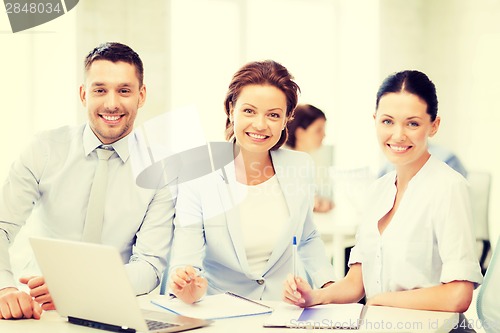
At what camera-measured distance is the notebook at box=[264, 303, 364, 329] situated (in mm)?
1625

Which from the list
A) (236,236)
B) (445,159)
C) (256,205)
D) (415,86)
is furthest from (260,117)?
(445,159)

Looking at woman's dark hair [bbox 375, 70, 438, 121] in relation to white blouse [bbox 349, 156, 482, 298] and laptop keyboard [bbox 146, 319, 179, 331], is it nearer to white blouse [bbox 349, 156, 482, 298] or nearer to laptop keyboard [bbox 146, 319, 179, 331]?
white blouse [bbox 349, 156, 482, 298]

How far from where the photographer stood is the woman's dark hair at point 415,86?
2045mm

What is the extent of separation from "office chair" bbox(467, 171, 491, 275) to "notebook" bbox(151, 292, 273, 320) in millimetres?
1114

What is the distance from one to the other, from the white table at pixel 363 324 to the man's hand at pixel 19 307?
0.02 metres

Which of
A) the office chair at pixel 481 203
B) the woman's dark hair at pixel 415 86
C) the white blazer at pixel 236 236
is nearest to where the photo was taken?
the woman's dark hair at pixel 415 86

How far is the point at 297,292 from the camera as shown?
1.78 meters

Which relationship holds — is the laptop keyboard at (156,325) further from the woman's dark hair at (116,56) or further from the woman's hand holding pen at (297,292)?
the woman's dark hair at (116,56)

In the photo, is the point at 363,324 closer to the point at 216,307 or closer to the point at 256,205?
the point at 216,307

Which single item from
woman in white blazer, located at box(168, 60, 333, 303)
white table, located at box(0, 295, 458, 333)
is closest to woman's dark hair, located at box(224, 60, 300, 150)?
woman in white blazer, located at box(168, 60, 333, 303)

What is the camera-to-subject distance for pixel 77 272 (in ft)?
5.22

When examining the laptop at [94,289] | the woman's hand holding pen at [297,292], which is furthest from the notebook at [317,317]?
the laptop at [94,289]

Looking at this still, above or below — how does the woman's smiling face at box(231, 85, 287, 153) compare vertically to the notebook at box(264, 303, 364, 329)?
above

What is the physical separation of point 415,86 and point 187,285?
904mm
